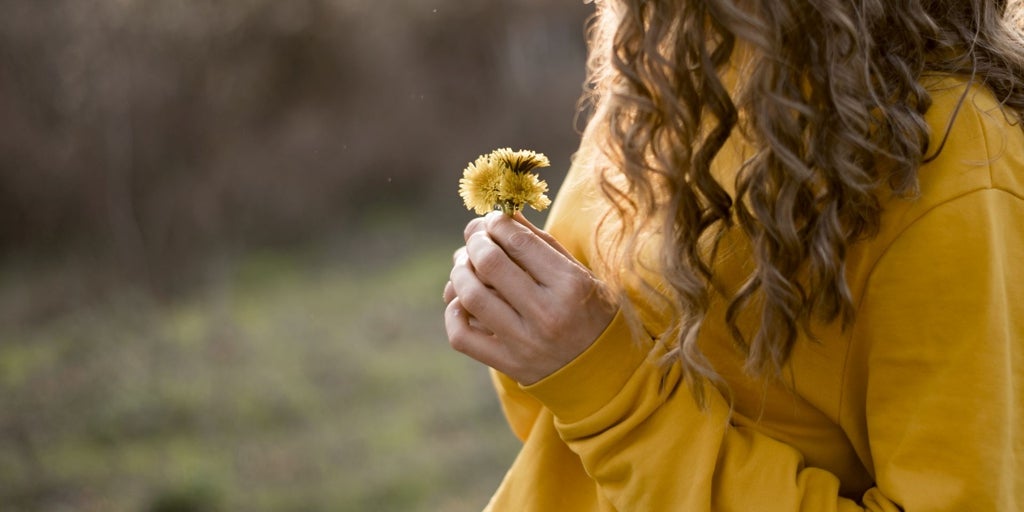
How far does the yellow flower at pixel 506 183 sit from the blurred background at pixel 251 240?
2.41 metres

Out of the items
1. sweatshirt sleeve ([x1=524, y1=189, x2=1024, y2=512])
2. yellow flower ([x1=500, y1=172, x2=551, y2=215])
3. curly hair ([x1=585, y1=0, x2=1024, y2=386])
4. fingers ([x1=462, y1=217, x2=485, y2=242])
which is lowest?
sweatshirt sleeve ([x1=524, y1=189, x2=1024, y2=512])

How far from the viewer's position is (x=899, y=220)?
0.90 metres

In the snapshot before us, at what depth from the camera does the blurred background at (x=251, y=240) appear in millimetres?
3596

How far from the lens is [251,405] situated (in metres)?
3.93

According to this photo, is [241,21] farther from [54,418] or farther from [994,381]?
[994,381]

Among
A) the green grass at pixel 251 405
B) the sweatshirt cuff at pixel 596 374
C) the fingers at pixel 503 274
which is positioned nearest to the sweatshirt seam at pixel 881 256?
the sweatshirt cuff at pixel 596 374

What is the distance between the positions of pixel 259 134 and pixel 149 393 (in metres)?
1.40

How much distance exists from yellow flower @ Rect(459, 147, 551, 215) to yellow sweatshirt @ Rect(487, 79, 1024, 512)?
0.23ft

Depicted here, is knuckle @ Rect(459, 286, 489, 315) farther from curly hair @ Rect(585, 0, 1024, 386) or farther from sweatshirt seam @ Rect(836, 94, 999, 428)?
sweatshirt seam @ Rect(836, 94, 999, 428)

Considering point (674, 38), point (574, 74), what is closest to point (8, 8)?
point (574, 74)

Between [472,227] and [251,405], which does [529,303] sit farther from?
[251,405]

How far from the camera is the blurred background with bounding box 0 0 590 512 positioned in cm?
360

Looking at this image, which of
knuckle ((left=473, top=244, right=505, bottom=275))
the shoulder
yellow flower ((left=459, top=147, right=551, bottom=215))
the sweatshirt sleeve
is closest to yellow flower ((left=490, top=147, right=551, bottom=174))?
yellow flower ((left=459, top=147, right=551, bottom=215))

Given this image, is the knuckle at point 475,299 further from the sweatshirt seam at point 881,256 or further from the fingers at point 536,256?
the sweatshirt seam at point 881,256
